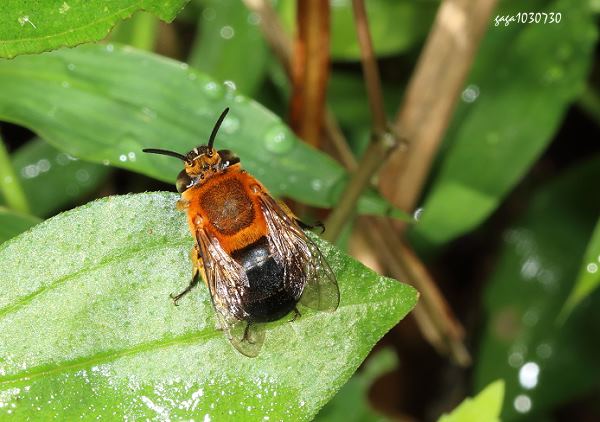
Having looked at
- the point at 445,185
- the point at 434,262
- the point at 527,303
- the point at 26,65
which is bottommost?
the point at 527,303

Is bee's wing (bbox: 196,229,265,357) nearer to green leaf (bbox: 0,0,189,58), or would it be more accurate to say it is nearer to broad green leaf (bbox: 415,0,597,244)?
green leaf (bbox: 0,0,189,58)

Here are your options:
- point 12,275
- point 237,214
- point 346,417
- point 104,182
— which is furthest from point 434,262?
point 12,275

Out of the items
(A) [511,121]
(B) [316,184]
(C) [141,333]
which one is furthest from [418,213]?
(C) [141,333]

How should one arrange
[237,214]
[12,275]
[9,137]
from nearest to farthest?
[12,275] < [237,214] < [9,137]

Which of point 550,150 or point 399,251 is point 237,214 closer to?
point 399,251

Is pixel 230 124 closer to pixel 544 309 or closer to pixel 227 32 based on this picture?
pixel 227 32

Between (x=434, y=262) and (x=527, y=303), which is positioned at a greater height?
(x=434, y=262)
